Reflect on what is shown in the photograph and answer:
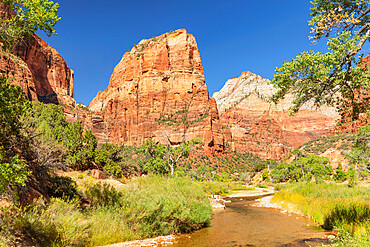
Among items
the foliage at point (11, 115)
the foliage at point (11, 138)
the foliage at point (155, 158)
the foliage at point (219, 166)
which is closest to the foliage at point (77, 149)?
the foliage at point (155, 158)

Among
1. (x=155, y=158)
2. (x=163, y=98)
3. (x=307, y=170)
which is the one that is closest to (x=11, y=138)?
(x=155, y=158)

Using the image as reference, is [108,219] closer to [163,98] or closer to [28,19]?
[28,19]

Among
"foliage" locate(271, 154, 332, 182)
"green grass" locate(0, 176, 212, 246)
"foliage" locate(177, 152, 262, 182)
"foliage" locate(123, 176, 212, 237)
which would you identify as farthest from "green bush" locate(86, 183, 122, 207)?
"foliage" locate(177, 152, 262, 182)

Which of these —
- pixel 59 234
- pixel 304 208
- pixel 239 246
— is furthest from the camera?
pixel 304 208

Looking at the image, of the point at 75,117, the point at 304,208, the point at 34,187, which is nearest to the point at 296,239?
the point at 304,208

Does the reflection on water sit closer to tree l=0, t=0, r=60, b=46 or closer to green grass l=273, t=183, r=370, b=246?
green grass l=273, t=183, r=370, b=246

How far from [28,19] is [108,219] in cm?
797

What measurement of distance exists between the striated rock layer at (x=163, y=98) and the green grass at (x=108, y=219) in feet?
292

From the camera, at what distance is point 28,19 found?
292 inches

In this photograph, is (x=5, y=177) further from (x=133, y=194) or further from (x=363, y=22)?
(x=363, y=22)

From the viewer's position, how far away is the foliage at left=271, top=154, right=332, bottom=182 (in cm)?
5859

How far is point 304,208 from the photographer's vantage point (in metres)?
19.0

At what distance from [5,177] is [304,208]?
19819 mm

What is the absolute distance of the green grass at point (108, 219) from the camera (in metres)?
7.61
